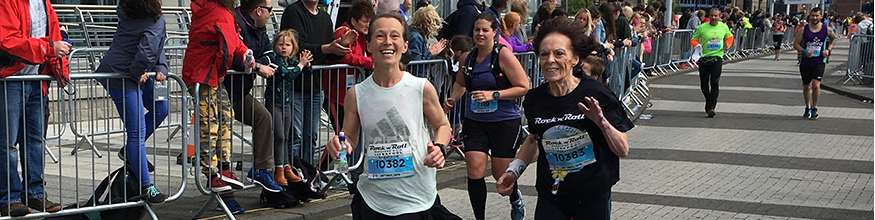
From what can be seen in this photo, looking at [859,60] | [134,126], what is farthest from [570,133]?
[859,60]

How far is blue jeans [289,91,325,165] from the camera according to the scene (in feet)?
22.4

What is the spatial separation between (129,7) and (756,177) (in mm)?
5463

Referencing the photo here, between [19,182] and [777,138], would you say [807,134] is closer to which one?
[777,138]

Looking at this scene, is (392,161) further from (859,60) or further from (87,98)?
(859,60)

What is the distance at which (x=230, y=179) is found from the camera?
6105mm

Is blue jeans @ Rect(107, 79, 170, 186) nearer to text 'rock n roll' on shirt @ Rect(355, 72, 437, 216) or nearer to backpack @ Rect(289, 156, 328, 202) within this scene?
backpack @ Rect(289, 156, 328, 202)

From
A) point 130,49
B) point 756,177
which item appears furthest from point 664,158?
point 130,49

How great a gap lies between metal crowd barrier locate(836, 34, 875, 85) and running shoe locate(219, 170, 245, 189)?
50.4 ft

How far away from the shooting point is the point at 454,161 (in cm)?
900

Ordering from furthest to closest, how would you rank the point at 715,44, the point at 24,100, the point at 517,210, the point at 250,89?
the point at 715,44
the point at 250,89
the point at 517,210
the point at 24,100

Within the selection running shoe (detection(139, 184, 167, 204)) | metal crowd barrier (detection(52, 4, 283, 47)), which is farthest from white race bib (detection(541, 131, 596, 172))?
metal crowd barrier (detection(52, 4, 283, 47))

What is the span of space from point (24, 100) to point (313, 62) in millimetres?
2352

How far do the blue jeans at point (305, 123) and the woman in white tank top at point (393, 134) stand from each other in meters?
2.63

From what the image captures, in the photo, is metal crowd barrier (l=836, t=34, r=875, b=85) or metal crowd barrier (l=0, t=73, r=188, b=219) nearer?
metal crowd barrier (l=0, t=73, r=188, b=219)
